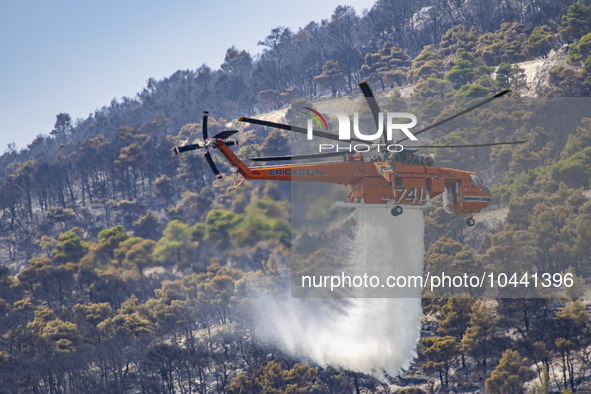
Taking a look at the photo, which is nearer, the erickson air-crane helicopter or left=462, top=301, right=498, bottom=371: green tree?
the erickson air-crane helicopter

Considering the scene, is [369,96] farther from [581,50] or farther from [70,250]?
[581,50]

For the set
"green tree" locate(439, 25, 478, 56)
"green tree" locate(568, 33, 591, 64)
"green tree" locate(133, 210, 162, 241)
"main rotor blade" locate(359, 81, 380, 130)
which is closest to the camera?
"main rotor blade" locate(359, 81, 380, 130)

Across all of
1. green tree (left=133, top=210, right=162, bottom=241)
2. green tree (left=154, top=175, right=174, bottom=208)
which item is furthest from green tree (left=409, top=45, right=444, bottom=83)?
green tree (left=133, top=210, right=162, bottom=241)

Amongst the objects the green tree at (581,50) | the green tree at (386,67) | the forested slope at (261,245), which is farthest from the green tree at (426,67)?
the green tree at (581,50)

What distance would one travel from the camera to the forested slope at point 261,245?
67938 mm

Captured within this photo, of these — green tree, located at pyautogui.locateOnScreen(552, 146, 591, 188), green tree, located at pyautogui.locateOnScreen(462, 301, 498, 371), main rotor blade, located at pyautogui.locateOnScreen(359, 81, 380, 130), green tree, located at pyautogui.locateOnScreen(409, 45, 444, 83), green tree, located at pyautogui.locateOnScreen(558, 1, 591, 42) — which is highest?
green tree, located at pyautogui.locateOnScreen(558, 1, 591, 42)

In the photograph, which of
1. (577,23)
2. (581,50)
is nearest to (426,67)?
(577,23)

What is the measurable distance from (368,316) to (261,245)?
44026mm

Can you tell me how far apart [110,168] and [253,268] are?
213 ft

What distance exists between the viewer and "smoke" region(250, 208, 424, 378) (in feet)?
178

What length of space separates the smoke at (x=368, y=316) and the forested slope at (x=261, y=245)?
8.68 feet

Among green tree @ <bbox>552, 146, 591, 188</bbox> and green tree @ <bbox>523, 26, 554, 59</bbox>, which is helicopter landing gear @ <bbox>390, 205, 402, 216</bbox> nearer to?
green tree @ <bbox>552, 146, 591, 188</bbox>

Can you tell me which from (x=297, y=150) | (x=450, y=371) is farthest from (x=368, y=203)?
(x=297, y=150)

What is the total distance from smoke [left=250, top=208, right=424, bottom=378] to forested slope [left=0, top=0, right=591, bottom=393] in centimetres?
265
